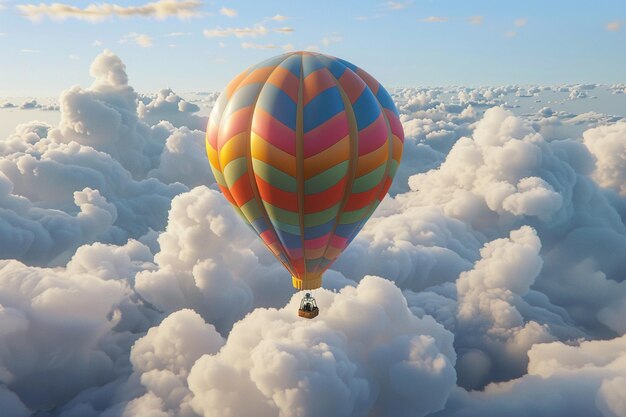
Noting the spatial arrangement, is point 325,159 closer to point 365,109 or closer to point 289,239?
point 365,109

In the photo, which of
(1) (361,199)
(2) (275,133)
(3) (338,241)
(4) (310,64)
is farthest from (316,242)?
(4) (310,64)

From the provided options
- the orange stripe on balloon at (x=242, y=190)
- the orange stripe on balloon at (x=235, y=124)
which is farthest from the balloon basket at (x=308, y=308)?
the orange stripe on balloon at (x=235, y=124)

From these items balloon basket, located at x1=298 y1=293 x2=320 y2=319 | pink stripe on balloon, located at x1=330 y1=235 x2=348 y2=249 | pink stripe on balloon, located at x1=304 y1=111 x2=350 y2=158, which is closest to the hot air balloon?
pink stripe on balloon, located at x1=304 y1=111 x2=350 y2=158

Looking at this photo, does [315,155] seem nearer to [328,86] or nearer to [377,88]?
[328,86]

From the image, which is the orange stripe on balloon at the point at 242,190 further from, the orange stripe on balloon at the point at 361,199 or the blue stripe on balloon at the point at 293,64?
the blue stripe on balloon at the point at 293,64

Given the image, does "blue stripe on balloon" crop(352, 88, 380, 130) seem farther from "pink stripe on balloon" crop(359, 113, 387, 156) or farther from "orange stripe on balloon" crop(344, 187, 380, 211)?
"orange stripe on balloon" crop(344, 187, 380, 211)

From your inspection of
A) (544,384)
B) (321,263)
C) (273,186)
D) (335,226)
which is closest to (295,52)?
(273,186)
